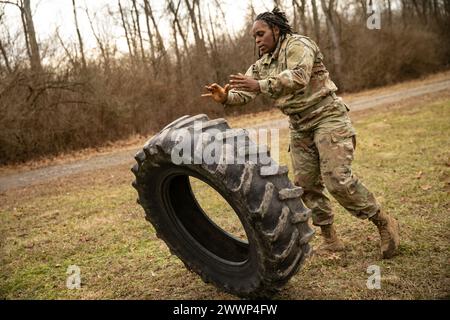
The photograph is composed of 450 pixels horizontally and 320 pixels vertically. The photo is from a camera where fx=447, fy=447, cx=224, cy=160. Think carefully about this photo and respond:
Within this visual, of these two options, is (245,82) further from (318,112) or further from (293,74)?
(318,112)

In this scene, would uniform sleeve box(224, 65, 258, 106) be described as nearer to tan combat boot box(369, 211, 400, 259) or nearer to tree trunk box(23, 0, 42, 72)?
tan combat boot box(369, 211, 400, 259)

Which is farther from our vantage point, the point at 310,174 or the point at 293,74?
the point at 310,174

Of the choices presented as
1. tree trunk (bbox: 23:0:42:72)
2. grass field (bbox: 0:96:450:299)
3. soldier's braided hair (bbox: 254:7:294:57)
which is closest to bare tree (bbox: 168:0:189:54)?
tree trunk (bbox: 23:0:42:72)

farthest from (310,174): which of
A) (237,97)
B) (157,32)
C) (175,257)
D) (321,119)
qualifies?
(157,32)

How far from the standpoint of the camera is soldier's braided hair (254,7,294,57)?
378cm

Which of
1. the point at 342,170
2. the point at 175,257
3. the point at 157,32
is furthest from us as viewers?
the point at 157,32

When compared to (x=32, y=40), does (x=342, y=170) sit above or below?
below

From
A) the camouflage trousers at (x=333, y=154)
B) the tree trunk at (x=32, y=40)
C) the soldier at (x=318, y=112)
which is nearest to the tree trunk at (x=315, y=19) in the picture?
the tree trunk at (x=32, y=40)

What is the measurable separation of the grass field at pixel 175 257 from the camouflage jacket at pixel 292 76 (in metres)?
1.46

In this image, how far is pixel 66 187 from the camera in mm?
9289

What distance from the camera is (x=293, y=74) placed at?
11.0 feet

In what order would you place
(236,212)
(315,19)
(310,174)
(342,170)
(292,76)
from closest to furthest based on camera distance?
(236,212)
(292,76)
(342,170)
(310,174)
(315,19)

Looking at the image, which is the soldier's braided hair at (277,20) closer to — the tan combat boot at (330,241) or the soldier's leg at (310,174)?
the soldier's leg at (310,174)

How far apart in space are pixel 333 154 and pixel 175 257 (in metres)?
1.89
